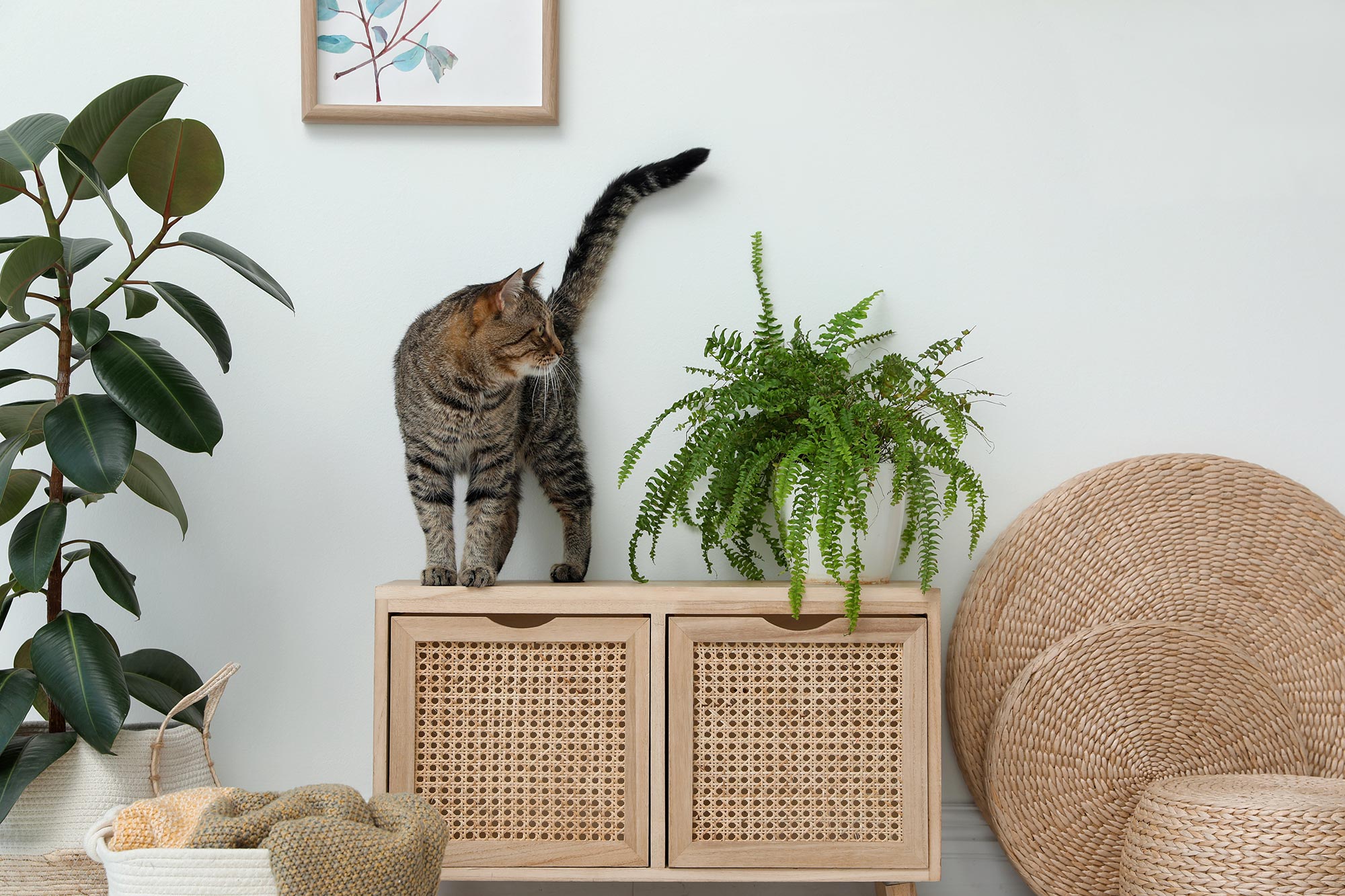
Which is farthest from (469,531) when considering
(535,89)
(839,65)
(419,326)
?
(839,65)

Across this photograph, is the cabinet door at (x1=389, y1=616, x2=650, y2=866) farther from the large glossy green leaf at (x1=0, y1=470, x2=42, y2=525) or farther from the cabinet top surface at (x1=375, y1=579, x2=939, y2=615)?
the large glossy green leaf at (x1=0, y1=470, x2=42, y2=525)

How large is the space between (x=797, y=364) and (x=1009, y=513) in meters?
0.57

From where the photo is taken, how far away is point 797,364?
58.4 inches

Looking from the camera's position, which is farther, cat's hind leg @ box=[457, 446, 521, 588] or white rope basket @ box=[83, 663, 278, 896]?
cat's hind leg @ box=[457, 446, 521, 588]

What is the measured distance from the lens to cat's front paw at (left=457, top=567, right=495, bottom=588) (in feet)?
4.57

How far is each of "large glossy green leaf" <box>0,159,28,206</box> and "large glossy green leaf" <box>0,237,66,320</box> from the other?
0.12 m

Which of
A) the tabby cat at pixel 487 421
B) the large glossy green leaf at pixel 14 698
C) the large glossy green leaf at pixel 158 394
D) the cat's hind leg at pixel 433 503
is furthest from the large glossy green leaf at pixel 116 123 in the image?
the large glossy green leaf at pixel 14 698

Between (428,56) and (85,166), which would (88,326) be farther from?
(428,56)

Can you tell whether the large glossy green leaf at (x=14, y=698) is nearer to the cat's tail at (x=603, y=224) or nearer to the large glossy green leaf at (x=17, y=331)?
the large glossy green leaf at (x=17, y=331)

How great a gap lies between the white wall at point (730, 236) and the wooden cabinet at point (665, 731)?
34 cm

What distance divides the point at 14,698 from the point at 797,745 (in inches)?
45.1

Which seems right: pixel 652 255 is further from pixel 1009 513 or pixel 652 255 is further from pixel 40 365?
pixel 40 365

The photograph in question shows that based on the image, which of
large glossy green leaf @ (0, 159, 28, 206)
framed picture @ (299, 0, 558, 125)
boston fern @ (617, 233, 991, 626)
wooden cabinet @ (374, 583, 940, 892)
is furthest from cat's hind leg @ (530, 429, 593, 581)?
large glossy green leaf @ (0, 159, 28, 206)

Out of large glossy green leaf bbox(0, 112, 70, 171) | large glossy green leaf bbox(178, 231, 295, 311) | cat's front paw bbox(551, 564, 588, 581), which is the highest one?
large glossy green leaf bbox(0, 112, 70, 171)
